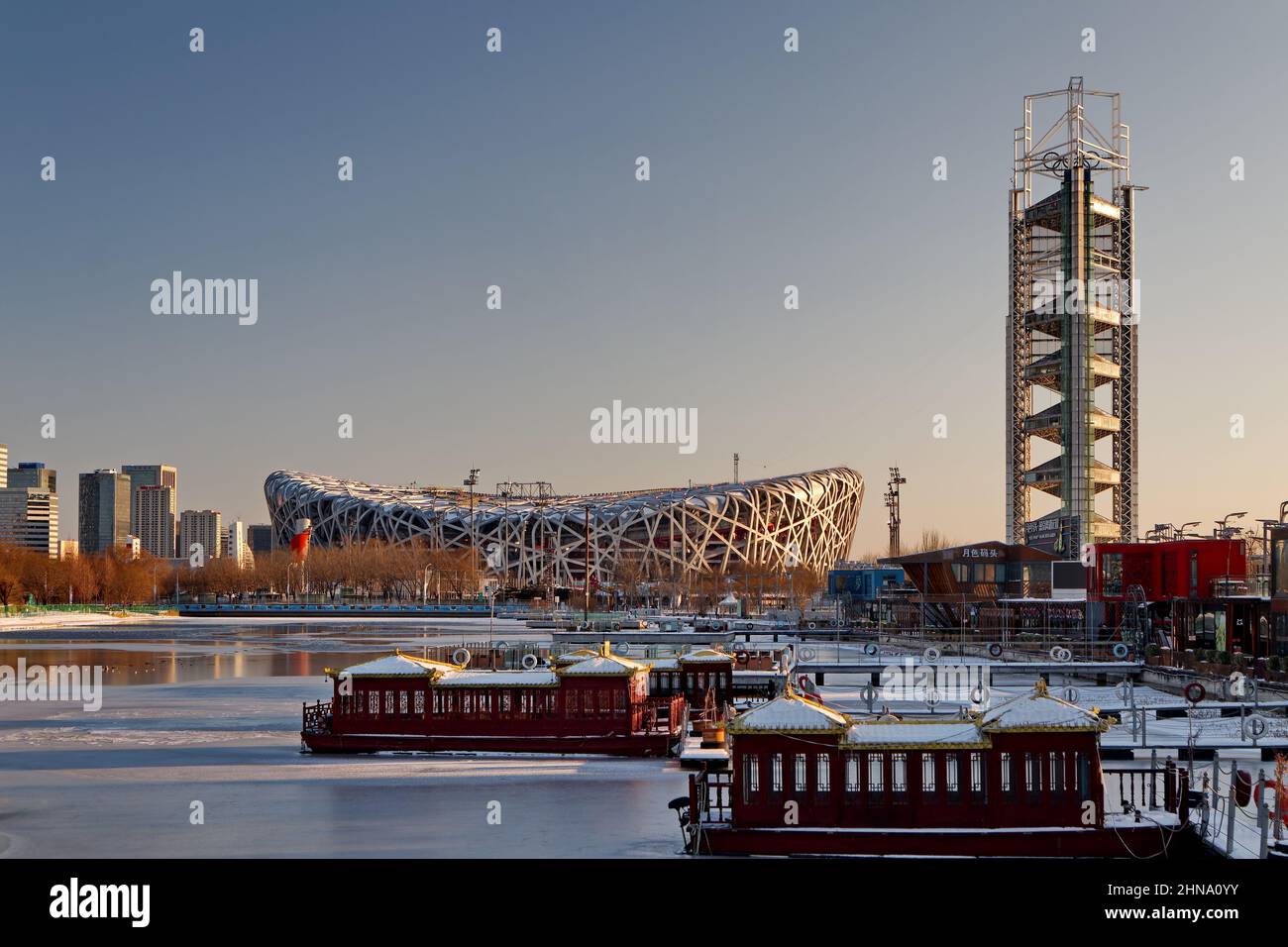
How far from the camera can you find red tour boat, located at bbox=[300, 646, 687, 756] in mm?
30281

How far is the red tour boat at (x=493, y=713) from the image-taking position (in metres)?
30.3

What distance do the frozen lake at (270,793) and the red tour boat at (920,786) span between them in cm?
171

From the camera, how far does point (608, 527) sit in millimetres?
163125

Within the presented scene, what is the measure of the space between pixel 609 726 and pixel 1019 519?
71.8 meters

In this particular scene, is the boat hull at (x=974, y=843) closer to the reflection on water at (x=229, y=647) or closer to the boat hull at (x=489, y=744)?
the boat hull at (x=489, y=744)

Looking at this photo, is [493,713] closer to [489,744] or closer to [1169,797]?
[489,744]

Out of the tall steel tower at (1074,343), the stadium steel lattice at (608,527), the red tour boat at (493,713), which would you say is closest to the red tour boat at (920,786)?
the red tour boat at (493,713)

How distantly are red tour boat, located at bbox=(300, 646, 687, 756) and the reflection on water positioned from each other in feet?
64.1

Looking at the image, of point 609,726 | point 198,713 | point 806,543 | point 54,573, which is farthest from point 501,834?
point 806,543

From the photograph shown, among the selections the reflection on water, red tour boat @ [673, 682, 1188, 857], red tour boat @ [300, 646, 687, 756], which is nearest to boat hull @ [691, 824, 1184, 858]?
red tour boat @ [673, 682, 1188, 857]

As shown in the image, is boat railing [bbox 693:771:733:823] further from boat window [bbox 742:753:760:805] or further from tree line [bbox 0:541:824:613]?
tree line [bbox 0:541:824:613]

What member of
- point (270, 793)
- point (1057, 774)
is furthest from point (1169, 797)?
point (270, 793)
